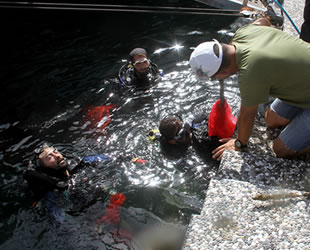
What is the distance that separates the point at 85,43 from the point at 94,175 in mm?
Result: 5898

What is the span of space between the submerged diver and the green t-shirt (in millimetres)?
3114

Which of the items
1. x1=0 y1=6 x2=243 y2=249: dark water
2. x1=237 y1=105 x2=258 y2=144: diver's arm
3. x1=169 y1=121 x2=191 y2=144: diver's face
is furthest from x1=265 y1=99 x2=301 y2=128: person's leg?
x1=169 y1=121 x2=191 y2=144: diver's face

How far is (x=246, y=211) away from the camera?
3.03m

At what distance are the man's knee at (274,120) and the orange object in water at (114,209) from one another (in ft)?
9.38

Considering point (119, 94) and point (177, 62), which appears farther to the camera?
point (177, 62)

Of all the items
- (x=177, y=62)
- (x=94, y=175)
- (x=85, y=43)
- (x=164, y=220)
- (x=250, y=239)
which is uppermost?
(x=85, y=43)

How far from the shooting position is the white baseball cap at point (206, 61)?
3.29 metres

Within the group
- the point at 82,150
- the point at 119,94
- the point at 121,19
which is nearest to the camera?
the point at 82,150

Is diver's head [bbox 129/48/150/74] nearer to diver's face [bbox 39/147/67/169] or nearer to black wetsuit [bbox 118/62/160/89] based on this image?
black wetsuit [bbox 118/62/160/89]

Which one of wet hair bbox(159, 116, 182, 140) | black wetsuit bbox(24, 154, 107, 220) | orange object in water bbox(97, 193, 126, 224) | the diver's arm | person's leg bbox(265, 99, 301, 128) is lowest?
orange object in water bbox(97, 193, 126, 224)

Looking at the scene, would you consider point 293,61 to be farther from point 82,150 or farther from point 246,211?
point 82,150

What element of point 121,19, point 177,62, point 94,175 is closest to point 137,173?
point 94,175

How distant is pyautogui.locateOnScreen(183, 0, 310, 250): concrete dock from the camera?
2721mm

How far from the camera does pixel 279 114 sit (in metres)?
4.37
